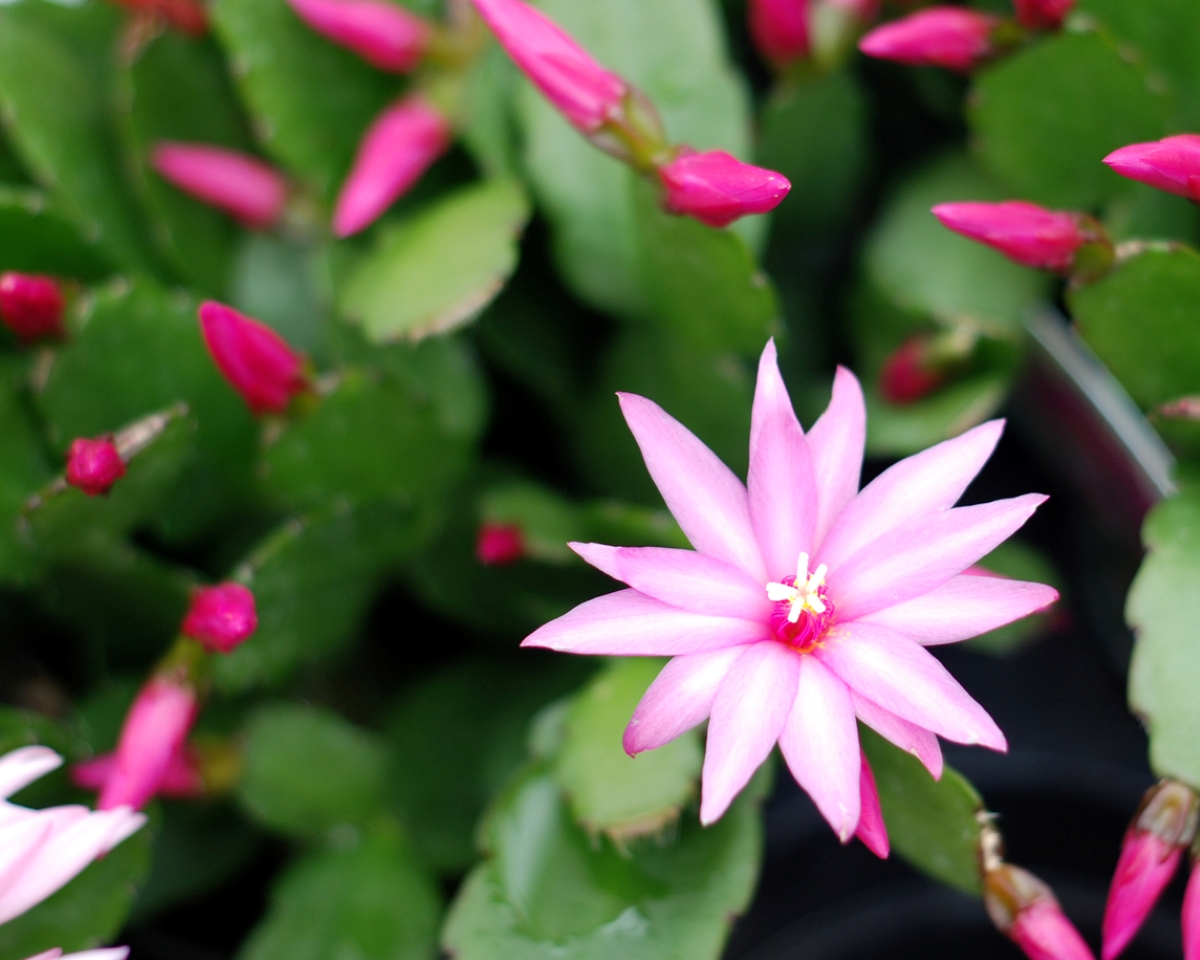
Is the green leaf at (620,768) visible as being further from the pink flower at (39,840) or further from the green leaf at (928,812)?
the pink flower at (39,840)

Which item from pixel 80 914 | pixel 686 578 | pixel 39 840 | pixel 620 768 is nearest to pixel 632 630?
pixel 686 578

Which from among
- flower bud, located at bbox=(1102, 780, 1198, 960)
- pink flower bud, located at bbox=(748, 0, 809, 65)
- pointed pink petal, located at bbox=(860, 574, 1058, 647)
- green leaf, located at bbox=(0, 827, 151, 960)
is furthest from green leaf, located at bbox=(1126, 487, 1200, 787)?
green leaf, located at bbox=(0, 827, 151, 960)

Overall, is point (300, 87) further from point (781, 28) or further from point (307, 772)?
point (307, 772)

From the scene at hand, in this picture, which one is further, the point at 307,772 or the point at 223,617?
the point at 307,772

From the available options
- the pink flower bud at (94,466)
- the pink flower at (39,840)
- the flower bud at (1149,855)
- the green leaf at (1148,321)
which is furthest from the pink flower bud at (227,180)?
the flower bud at (1149,855)

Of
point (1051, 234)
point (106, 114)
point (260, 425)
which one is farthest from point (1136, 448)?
point (106, 114)

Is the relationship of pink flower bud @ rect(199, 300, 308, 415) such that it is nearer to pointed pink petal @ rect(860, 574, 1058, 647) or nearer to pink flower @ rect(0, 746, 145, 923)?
pink flower @ rect(0, 746, 145, 923)

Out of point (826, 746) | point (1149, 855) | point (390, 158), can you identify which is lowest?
point (1149, 855)

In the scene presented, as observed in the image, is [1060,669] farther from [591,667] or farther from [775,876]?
[591,667]
